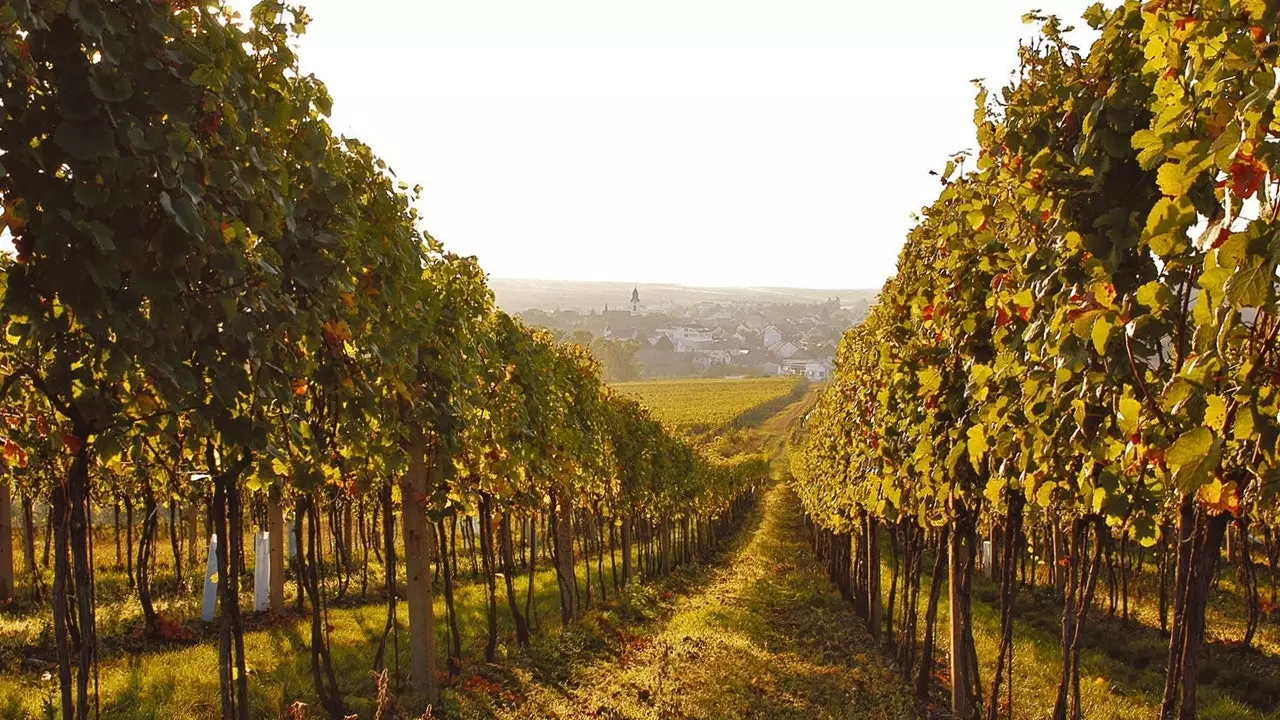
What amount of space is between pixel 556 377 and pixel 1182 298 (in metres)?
12.5

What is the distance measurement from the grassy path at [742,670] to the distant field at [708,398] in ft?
151

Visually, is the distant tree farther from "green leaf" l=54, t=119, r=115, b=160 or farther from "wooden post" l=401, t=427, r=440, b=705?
"green leaf" l=54, t=119, r=115, b=160

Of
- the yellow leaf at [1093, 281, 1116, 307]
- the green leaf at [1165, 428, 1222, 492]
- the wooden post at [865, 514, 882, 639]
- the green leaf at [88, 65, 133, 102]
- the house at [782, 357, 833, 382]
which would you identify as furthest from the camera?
the house at [782, 357, 833, 382]

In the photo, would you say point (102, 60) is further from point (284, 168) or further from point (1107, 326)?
point (1107, 326)

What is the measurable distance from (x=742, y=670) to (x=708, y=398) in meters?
93.0

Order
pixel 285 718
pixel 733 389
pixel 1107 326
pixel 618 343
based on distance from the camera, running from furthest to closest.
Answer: pixel 618 343, pixel 733 389, pixel 285 718, pixel 1107 326

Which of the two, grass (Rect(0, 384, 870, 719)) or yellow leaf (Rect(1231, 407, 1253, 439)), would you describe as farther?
grass (Rect(0, 384, 870, 719))

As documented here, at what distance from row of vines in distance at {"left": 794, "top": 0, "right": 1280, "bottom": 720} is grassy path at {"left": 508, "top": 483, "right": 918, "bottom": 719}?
336cm

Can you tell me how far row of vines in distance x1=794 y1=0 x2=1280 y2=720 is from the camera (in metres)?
2.27

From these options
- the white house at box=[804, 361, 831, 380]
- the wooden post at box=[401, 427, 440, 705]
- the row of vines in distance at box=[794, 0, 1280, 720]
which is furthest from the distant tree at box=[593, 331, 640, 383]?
the row of vines in distance at box=[794, 0, 1280, 720]

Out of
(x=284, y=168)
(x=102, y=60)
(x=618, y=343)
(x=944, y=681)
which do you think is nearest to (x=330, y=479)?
(x=284, y=168)

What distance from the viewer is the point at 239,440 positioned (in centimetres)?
346

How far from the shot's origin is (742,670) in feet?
38.2

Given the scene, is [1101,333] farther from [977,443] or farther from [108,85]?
[108,85]
